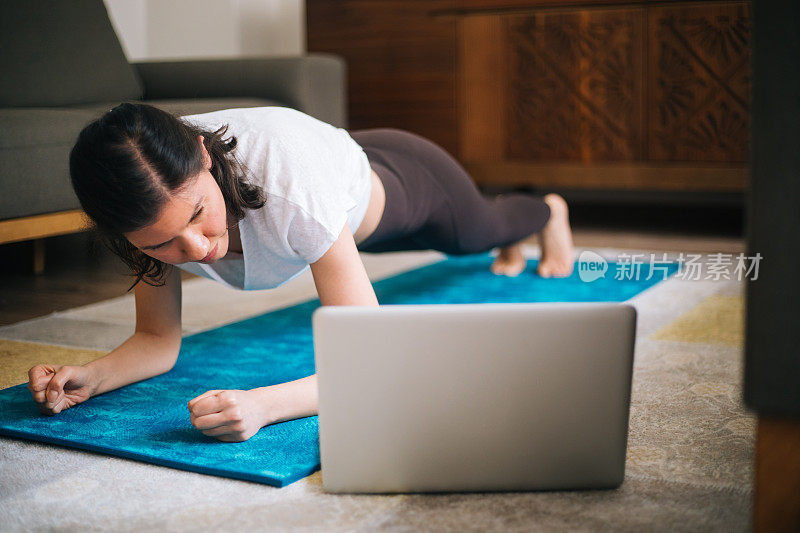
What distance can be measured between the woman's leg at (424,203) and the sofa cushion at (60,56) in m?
1.02

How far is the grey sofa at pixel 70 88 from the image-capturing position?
1624 mm

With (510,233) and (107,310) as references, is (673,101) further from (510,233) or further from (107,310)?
(107,310)

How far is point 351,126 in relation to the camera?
10.7 feet

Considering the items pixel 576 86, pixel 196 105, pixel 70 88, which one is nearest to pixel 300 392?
pixel 196 105

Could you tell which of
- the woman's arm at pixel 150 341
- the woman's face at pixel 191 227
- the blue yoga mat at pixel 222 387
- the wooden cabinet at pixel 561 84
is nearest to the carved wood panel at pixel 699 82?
the wooden cabinet at pixel 561 84

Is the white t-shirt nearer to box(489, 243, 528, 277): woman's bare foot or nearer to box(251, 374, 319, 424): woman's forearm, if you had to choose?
box(251, 374, 319, 424): woman's forearm

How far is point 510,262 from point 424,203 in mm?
627

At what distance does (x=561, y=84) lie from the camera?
2.84 metres

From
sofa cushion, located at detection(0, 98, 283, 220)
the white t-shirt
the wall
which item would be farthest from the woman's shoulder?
the wall

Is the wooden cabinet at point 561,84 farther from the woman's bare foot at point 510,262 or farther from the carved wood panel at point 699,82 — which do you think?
the woman's bare foot at point 510,262

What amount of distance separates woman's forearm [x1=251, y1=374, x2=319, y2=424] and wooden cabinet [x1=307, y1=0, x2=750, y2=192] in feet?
6.46

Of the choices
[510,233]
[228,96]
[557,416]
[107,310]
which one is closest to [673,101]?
[510,233]

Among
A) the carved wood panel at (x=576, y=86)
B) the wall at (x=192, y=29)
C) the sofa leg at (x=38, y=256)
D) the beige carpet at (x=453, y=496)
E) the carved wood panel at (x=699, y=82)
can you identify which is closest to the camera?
the beige carpet at (x=453, y=496)

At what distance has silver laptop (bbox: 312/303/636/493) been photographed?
796mm
